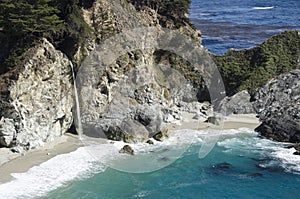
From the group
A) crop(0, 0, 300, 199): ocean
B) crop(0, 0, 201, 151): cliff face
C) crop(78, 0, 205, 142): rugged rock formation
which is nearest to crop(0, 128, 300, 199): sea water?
crop(0, 0, 300, 199): ocean

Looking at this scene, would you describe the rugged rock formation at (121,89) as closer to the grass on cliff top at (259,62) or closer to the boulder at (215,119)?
the boulder at (215,119)

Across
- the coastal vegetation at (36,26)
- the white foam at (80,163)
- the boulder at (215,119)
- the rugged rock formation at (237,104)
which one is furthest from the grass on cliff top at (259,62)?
the coastal vegetation at (36,26)

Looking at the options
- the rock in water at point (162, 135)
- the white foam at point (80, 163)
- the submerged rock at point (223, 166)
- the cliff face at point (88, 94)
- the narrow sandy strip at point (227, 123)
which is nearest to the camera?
the white foam at point (80, 163)

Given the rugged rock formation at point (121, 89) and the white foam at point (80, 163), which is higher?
the rugged rock formation at point (121, 89)

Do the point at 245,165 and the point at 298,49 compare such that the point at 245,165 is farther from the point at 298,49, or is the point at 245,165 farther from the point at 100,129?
the point at 298,49

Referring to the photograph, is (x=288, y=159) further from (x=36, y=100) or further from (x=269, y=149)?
(x=36, y=100)

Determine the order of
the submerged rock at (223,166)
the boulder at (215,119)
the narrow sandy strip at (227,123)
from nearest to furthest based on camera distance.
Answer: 1. the submerged rock at (223,166)
2. the narrow sandy strip at (227,123)
3. the boulder at (215,119)

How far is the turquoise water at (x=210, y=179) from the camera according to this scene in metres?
35.2

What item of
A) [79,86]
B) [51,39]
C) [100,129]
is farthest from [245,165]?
[51,39]

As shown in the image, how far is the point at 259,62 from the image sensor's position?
214 feet

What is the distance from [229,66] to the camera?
216 ft

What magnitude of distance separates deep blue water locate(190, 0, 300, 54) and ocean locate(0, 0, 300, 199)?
Answer: 1689 inches

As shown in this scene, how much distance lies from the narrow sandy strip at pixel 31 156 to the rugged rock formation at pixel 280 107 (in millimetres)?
21404

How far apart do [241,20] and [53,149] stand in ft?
307
